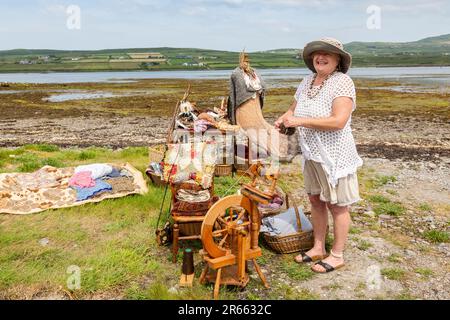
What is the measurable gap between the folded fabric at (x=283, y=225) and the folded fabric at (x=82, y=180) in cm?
362

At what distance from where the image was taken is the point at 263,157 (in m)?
8.15

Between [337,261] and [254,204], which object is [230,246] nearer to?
[254,204]

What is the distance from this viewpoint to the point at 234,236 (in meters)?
4.29

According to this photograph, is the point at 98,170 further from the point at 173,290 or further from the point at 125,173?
the point at 173,290

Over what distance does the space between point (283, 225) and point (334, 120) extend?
6.48 ft

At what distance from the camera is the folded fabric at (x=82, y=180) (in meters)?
7.44

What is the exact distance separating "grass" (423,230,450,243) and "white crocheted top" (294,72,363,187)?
8.03 ft

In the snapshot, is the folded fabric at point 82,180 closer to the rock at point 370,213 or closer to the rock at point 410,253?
the rock at point 370,213

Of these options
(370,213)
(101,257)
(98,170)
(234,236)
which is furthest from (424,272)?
(98,170)

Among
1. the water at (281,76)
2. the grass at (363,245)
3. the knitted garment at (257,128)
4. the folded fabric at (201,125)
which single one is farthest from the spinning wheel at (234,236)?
the water at (281,76)
